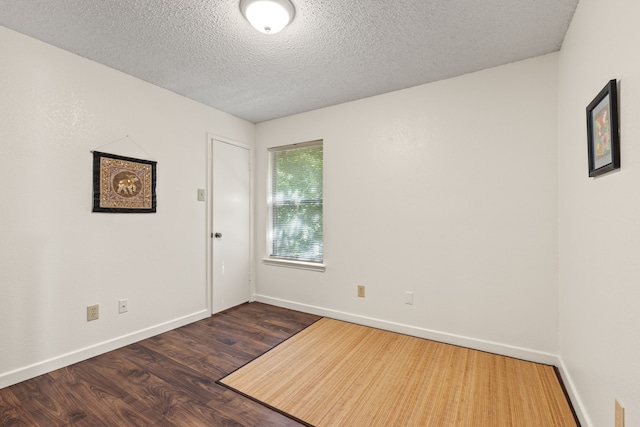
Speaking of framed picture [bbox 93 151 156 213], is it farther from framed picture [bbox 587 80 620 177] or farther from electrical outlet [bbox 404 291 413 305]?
framed picture [bbox 587 80 620 177]

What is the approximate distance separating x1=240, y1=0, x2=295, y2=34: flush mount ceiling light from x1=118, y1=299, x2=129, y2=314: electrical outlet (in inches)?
96.0

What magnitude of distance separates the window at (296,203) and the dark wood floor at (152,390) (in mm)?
1095

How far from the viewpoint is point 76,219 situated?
87.6 inches

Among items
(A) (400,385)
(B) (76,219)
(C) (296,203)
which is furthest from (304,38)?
(A) (400,385)

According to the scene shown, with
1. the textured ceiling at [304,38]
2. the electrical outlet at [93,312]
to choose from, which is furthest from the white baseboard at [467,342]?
the textured ceiling at [304,38]

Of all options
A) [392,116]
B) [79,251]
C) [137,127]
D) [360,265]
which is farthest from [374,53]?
[79,251]

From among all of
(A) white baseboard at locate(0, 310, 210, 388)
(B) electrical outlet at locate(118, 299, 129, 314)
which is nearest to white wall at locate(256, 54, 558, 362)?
(A) white baseboard at locate(0, 310, 210, 388)

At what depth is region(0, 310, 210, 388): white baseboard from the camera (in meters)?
1.91

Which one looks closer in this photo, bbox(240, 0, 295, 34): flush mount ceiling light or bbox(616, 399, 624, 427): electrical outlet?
bbox(616, 399, 624, 427): electrical outlet

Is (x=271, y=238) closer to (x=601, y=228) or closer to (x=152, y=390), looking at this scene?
(x=152, y=390)

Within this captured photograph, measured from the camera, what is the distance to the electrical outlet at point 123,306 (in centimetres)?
246

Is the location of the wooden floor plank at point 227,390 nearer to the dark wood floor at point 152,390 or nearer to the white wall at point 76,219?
the dark wood floor at point 152,390

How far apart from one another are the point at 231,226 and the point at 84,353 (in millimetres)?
1731

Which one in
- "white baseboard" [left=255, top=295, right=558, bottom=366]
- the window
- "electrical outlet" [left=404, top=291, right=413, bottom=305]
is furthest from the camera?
the window
